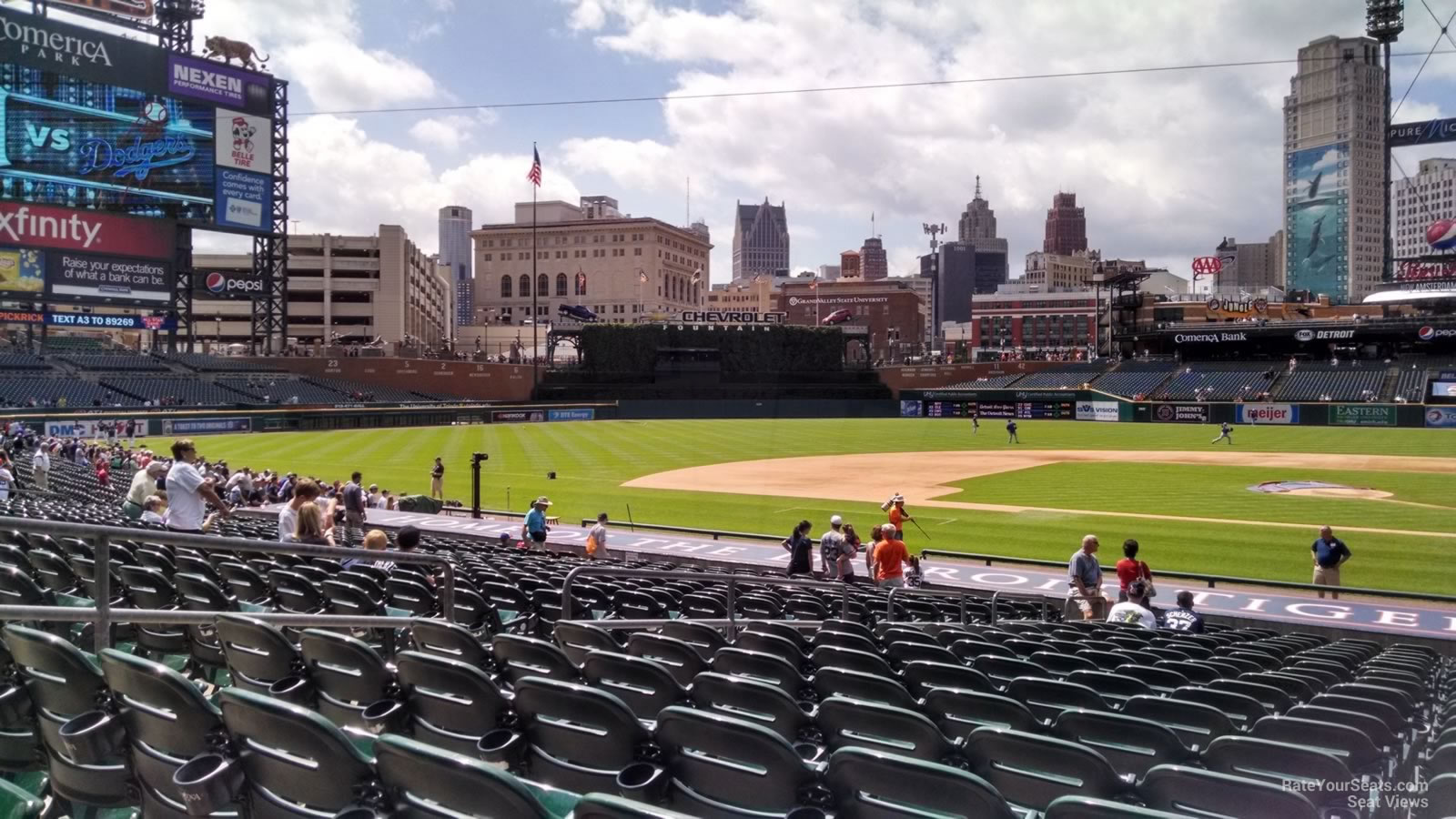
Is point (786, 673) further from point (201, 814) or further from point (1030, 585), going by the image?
point (1030, 585)

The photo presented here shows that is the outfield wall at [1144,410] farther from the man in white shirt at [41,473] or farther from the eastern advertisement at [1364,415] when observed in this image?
the man in white shirt at [41,473]

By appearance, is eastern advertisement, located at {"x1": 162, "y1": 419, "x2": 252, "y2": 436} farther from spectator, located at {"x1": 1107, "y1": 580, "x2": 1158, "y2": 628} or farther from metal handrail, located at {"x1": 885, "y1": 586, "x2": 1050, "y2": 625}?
spectator, located at {"x1": 1107, "y1": 580, "x2": 1158, "y2": 628}

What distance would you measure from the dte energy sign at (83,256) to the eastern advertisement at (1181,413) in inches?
2518

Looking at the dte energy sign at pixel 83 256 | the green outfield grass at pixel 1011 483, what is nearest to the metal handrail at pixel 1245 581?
the green outfield grass at pixel 1011 483

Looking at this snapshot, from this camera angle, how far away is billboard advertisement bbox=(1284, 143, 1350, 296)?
17300 cm

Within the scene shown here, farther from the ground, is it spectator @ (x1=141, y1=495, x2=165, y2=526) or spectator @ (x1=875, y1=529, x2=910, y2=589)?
spectator @ (x1=141, y1=495, x2=165, y2=526)

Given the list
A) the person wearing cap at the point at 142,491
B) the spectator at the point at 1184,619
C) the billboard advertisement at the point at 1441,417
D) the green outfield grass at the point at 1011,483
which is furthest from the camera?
the billboard advertisement at the point at 1441,417

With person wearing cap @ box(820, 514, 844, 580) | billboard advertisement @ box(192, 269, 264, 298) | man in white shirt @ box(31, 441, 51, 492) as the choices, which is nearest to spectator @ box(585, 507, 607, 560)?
person wearing cap @ box(820, 514, 844, 580)

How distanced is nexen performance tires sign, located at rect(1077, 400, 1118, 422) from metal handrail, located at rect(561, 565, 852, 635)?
62.6 meters

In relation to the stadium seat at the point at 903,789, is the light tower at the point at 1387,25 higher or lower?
higher

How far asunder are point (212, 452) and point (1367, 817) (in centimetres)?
4830

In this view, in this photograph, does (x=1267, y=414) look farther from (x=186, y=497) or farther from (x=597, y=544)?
(x=186, y=497)

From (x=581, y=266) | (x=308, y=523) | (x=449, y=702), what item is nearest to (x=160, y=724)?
(x=449, y=702)

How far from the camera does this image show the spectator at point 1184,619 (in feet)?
41.5
